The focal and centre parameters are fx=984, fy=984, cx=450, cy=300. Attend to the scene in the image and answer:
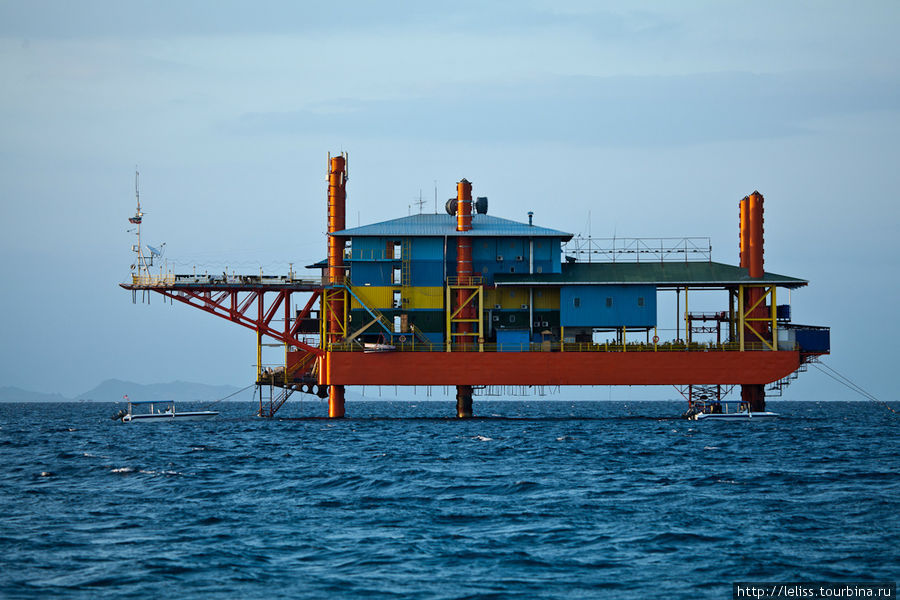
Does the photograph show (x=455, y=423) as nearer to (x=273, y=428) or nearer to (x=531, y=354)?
(x=531, y=354)

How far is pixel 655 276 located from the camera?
7450cm

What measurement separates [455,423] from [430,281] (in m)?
11.2

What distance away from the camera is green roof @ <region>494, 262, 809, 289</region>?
7331cm

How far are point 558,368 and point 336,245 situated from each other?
19484mm

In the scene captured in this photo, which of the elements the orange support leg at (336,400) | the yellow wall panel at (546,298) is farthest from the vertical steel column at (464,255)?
the orange support leg at (336,400)

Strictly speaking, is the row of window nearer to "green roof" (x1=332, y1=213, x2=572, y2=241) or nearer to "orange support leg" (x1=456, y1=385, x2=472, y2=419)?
"green roof" (x1=332, y1=213, x2=572, y2=241)

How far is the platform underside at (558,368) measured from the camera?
7200 centimetres

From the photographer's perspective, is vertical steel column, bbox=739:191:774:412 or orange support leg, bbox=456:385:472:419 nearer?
vertical steel column, bbox=739:191:774:412

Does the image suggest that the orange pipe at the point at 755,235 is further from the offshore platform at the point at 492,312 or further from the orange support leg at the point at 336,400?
the orange support leg at the point at 336,400

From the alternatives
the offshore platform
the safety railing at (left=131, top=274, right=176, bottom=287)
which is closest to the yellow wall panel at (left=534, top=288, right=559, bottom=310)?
the offshore platform

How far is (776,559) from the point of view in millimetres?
26016

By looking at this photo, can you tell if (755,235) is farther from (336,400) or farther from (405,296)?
(336,400)

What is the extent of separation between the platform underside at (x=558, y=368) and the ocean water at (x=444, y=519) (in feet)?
50.8

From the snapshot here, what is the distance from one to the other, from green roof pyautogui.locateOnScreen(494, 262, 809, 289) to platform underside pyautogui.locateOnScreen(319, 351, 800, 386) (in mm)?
5301
